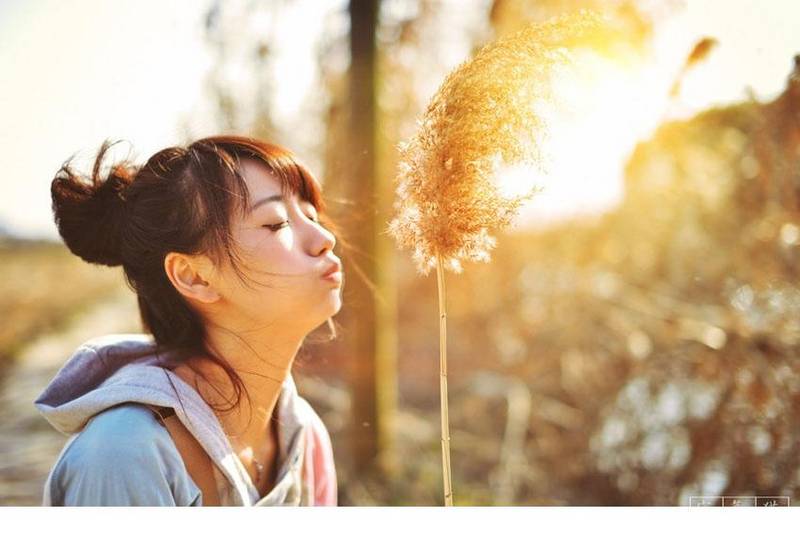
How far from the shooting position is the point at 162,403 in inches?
50.2

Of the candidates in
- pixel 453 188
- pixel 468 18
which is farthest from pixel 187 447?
pixel 468 18

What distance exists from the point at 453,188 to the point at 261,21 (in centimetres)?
119

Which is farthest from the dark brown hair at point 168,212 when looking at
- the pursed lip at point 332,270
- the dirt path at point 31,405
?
the dirt path at point 31,405

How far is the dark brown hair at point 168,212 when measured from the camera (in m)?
1.38

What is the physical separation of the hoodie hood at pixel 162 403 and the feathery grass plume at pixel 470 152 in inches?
16.6

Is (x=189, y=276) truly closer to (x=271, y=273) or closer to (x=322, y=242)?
(x=271, y=273)

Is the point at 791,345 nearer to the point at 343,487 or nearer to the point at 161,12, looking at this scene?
the point at 343,487

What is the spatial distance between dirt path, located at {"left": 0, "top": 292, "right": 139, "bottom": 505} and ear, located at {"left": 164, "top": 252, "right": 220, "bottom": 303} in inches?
51.9

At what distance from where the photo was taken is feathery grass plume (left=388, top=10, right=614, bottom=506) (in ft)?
4.60

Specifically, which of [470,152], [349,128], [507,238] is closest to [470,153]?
[470,152]

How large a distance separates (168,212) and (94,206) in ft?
0.54

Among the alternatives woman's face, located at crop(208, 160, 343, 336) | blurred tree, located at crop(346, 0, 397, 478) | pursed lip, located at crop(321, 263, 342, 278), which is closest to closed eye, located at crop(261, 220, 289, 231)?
woman's face, located at crop(208, 160, 343, 336)

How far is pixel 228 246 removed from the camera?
1409 mm

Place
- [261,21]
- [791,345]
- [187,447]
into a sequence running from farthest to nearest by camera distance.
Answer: [791,345] < [261,21] < [187,447]
